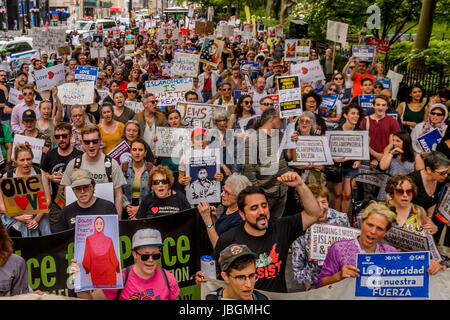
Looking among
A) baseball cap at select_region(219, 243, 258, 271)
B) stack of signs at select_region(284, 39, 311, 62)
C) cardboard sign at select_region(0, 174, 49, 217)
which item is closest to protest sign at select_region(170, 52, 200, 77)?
stack of signs at select_region(284, 39, 311, 62)

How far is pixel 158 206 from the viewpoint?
541cm

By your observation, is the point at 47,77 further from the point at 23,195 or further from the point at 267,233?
the point at 267,233

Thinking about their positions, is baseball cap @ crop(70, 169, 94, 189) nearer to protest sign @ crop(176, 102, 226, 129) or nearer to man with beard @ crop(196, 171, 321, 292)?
man with beard @ crop(196, 171, 321, 292)

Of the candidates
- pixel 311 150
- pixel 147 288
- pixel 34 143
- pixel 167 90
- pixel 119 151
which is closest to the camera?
pixel 147 288

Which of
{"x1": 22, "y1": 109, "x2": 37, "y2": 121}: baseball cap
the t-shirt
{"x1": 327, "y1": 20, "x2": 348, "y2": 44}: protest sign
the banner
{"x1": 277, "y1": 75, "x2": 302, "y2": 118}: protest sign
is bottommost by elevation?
the banner

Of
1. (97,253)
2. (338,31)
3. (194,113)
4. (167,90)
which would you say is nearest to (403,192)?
(97,253)

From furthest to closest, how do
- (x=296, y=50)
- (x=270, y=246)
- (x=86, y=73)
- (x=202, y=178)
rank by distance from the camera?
(x=296, y=50) → (x=86, y=73) → (x=202, y=178) → (x=270, y=246)

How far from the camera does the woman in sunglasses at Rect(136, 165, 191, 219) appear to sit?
540 centimetres

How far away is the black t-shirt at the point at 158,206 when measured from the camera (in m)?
5.39

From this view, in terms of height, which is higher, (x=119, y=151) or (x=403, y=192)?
(x=403, y=192)

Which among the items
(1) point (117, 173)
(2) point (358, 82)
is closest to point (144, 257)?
(1) point (117, 173)

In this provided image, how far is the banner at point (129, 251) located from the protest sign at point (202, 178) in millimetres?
819

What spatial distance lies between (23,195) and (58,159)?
3.54ft

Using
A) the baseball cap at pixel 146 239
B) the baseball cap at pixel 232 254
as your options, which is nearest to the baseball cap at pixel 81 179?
the baseball cap at pixel 146 239
